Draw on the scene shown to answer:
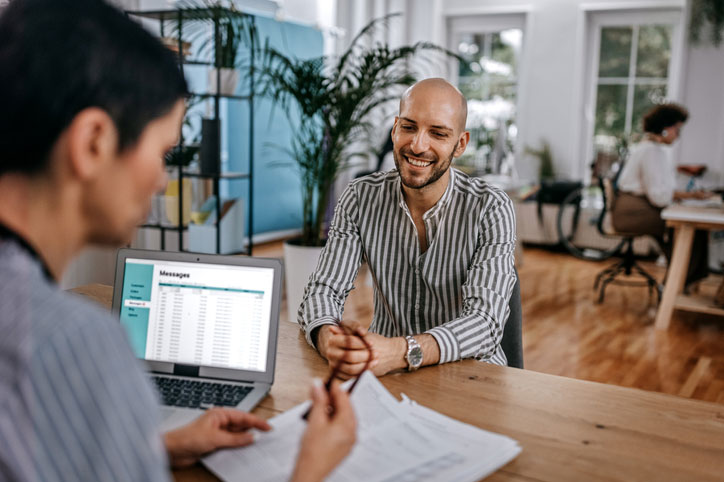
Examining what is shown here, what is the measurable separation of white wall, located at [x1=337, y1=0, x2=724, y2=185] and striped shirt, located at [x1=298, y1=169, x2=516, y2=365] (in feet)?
16.3

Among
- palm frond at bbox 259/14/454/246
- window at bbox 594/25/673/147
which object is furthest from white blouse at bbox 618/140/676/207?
window at bbox 594/25/673/147

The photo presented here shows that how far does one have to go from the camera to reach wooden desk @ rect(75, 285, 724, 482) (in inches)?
36.2

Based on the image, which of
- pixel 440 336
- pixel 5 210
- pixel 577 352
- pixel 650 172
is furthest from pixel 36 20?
pixel 650 172

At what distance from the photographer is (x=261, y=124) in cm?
638

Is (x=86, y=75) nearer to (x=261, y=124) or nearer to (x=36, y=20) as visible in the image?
(x=36, y=20)

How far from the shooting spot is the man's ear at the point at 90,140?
52cm

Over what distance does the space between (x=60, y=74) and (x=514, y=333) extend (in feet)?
4.47

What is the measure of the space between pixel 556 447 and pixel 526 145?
660cm

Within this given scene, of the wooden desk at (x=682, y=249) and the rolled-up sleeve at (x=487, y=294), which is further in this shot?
the wooden desk at (x=682, y=249)

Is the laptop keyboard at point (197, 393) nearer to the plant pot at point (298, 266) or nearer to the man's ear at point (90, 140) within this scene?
the man's ear at point (90, 140)

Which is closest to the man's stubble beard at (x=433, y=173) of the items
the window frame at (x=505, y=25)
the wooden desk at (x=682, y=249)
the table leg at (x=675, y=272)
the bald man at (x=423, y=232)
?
the bald man at (x=423, y=232)

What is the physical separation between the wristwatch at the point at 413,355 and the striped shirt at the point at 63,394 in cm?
81

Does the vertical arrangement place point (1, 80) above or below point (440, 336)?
above

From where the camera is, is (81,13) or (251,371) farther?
(251,371)
